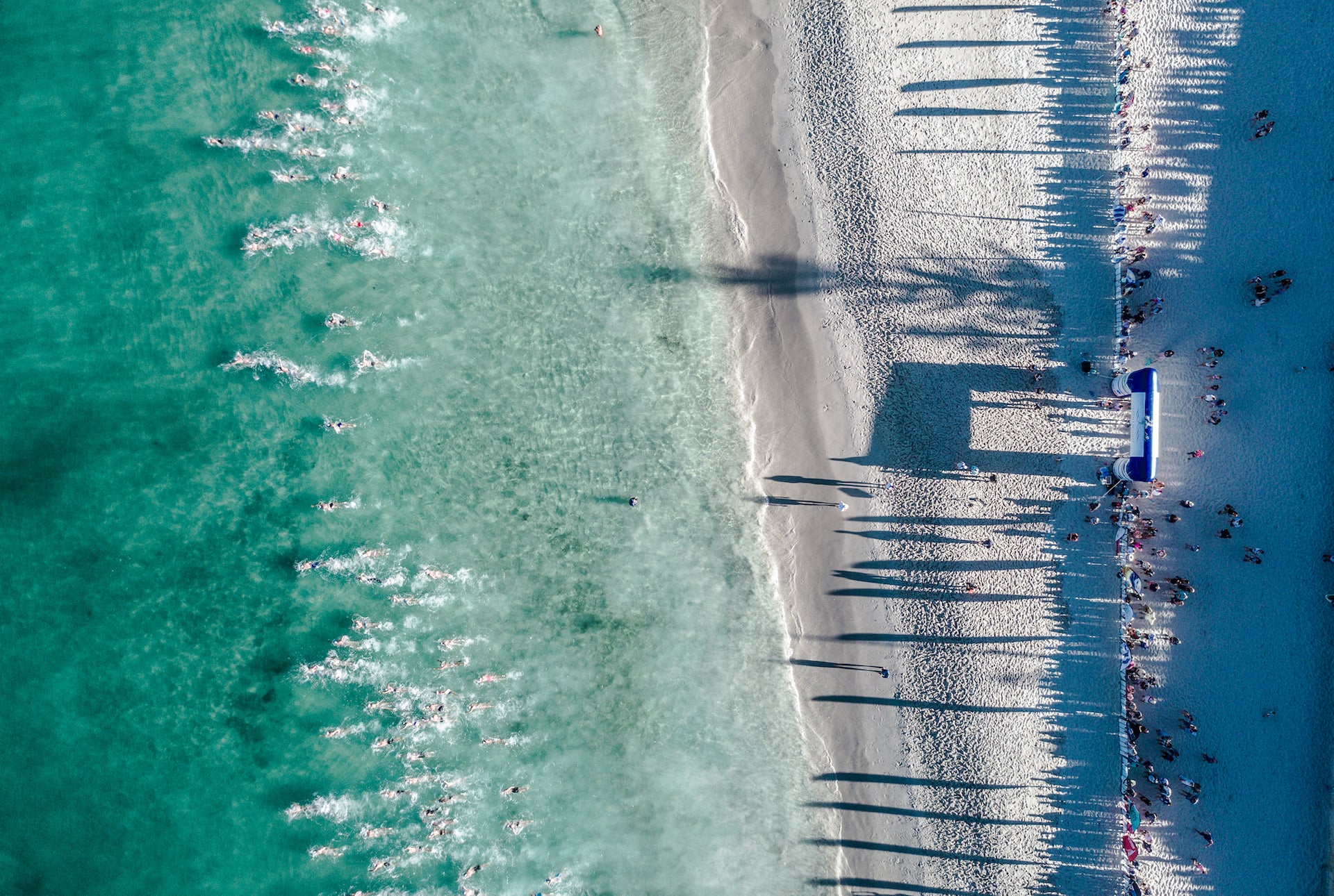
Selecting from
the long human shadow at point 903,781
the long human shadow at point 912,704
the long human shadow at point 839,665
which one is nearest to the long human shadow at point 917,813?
the long human shadow at point 903,781

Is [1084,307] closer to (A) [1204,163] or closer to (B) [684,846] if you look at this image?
(A) [1204,163]

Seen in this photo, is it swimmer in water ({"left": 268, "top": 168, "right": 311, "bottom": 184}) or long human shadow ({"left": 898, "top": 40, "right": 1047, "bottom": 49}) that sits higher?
long human shadow ({"left": 898, "top": 40, "right": 1047, "bottom": 49})

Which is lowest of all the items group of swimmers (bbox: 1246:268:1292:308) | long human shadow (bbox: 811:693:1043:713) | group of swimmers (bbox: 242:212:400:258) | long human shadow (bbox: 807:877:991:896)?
long human shadow (bbox: 807:877:991:896)

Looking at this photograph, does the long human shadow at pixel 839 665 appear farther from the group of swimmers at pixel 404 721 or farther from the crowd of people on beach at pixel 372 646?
the group of swimmers at pixel 404 721

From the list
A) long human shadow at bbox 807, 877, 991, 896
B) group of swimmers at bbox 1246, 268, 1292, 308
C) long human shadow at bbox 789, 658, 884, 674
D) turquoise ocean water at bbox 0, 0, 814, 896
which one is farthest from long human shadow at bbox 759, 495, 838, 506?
group of swimmers at bbox 1246, 268, 1292, 308

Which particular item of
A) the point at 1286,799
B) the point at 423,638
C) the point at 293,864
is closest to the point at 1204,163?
the point at 1286,799

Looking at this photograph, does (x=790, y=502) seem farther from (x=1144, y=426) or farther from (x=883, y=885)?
(x=883, y=885)

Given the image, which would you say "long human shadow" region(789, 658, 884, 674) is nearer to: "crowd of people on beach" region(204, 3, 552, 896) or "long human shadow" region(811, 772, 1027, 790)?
"long human shadow" region(811, 772, 1027, 790)
